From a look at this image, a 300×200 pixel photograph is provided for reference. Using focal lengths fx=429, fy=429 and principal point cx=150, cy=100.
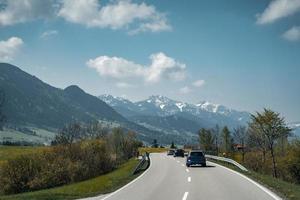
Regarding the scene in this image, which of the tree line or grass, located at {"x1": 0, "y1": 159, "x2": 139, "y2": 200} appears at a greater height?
the tree line

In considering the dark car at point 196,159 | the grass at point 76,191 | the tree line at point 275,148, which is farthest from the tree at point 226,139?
the grass at point 76,191

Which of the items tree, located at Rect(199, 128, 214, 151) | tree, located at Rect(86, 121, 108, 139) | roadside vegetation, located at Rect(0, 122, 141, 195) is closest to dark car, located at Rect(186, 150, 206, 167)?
roadside vegetation, located at Rect(0, 122, 141, 195)

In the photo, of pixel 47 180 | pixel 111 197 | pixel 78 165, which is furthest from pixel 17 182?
pixel 111 197

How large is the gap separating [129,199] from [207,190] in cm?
453

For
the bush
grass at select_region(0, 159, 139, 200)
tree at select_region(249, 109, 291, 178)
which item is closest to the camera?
grass at select_region(0, 159, 139, 200)

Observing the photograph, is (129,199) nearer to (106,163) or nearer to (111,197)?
(111,197)

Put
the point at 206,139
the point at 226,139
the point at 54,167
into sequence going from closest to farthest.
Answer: the point at 54,167
the point at 226,139
the point at 206,139

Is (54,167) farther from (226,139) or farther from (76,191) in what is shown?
(226,139)

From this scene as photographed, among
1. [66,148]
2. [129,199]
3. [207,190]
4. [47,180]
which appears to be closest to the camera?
[129,199]

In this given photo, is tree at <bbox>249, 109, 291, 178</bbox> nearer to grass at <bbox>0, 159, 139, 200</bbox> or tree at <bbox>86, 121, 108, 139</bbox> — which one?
grass at <bbox>0, 159, 139, 200</bbox>

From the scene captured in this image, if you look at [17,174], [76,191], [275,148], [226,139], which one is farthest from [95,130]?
[76,191]

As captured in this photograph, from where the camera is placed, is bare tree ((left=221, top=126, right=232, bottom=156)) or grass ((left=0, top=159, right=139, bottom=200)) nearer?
grass ((left=0, top=159, right=139, bottom=200))

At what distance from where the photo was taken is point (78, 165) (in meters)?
47.8

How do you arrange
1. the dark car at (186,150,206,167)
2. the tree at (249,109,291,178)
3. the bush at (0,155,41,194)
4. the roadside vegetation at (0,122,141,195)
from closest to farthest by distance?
the dark car at (186,150,206,167) < the bush at (0,155,41,194) < the roadside vegetation at (0,122,141,195) < the tree at (249,109,291,178)
